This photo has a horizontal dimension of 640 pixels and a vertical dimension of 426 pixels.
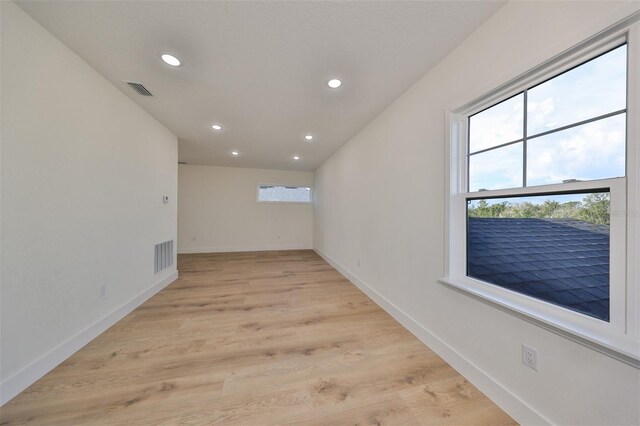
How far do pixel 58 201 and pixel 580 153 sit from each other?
322 centimetres

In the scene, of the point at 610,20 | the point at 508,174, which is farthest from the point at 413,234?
the point at 610,20

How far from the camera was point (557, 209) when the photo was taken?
1098 mm

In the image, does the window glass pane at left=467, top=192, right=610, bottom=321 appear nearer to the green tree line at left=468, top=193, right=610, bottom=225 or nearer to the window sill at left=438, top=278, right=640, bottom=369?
the green tree line at left=468, top=193, right=610, bottom=225

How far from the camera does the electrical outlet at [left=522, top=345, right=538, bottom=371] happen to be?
3.62 feet

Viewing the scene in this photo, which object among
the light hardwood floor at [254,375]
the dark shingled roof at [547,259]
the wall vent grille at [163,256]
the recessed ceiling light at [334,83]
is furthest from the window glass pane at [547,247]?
the wall vent grille at [163,256]

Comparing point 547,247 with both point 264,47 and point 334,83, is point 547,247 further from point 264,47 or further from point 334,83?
point 264,47

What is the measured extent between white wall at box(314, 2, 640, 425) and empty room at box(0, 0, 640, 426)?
0.01 metres

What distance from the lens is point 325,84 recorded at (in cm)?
200

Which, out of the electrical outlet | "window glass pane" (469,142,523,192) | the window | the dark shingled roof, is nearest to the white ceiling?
"window glass pane" (469,142,523,192)

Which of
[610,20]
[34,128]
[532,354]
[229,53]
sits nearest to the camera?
[610,20]

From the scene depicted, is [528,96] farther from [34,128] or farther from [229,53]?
[34,128]

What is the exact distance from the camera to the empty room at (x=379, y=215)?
3.18 feet

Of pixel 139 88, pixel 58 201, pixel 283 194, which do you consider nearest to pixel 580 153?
pixel 58 201

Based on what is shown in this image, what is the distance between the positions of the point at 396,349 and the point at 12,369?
8.42ft
